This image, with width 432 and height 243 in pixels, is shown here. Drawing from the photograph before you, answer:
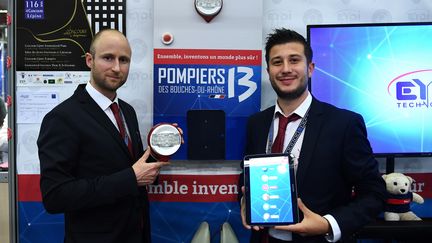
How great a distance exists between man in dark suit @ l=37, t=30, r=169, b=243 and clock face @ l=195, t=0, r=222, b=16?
0.68 metres

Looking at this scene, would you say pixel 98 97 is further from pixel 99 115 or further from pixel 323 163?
pixel 323 163

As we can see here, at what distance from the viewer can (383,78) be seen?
7.43 ft

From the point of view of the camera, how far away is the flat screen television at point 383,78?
7.34 feet

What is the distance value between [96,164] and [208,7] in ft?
3.99

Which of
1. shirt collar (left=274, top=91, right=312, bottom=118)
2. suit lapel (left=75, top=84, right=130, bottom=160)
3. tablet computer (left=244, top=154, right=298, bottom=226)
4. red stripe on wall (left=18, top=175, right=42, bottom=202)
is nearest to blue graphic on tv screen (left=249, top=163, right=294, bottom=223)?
tablet computer (left=244, top=154, right=298, bottom=226)

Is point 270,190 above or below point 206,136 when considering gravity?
below

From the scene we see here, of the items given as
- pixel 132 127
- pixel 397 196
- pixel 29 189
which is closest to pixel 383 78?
pixel 397 196

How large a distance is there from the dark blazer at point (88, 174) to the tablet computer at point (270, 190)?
1.75 ft

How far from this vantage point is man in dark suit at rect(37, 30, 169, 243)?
5.24ft

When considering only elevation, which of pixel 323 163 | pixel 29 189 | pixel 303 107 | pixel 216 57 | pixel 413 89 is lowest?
pixel 29 189

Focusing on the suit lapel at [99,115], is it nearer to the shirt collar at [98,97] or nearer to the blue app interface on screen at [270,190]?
the shirt collar at [98,97]

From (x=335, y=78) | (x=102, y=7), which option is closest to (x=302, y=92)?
(x=335, y=78)

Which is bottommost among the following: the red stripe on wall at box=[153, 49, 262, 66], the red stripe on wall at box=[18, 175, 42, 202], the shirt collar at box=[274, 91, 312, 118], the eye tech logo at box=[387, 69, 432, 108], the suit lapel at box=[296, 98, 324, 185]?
the red stripe on wall at box=[18, 175, 42, 202]

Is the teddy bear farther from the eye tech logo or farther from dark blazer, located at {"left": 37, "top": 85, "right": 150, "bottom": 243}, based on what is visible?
dark blazer, located at {"left": 37, "top": 85, "right": 150, "bottom": 243}
